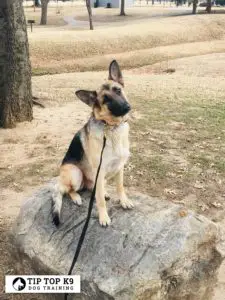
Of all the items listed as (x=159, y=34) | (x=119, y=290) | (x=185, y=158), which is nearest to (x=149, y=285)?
(x=119, y=290)

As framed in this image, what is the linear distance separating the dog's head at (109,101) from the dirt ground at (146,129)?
249cm

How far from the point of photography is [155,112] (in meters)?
13.9

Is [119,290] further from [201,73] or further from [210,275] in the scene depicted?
[201,73]

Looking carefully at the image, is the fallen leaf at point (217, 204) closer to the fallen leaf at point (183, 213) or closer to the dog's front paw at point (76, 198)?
the fallen leaf at point (183, 213)

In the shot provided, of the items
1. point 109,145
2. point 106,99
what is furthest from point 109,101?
point 109,145

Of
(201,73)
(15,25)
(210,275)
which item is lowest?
(201,73)

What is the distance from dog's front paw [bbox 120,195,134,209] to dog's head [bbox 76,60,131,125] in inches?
40.3

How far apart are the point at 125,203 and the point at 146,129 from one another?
666cm

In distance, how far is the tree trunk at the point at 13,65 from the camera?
12250 mm

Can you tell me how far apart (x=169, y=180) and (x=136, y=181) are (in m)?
0.64

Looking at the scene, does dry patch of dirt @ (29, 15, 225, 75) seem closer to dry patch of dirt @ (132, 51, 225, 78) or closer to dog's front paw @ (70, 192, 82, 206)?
dry patch of dirt @ (132, 51, 225, 78)

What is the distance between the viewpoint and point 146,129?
1223 cm

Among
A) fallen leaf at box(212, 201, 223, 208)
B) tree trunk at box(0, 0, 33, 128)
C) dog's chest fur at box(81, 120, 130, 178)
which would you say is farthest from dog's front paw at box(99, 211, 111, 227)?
tree trunk at box(0, 0, 33, 128)

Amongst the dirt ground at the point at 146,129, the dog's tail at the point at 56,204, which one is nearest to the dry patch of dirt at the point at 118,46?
the dirt ground at the point at 146,129
